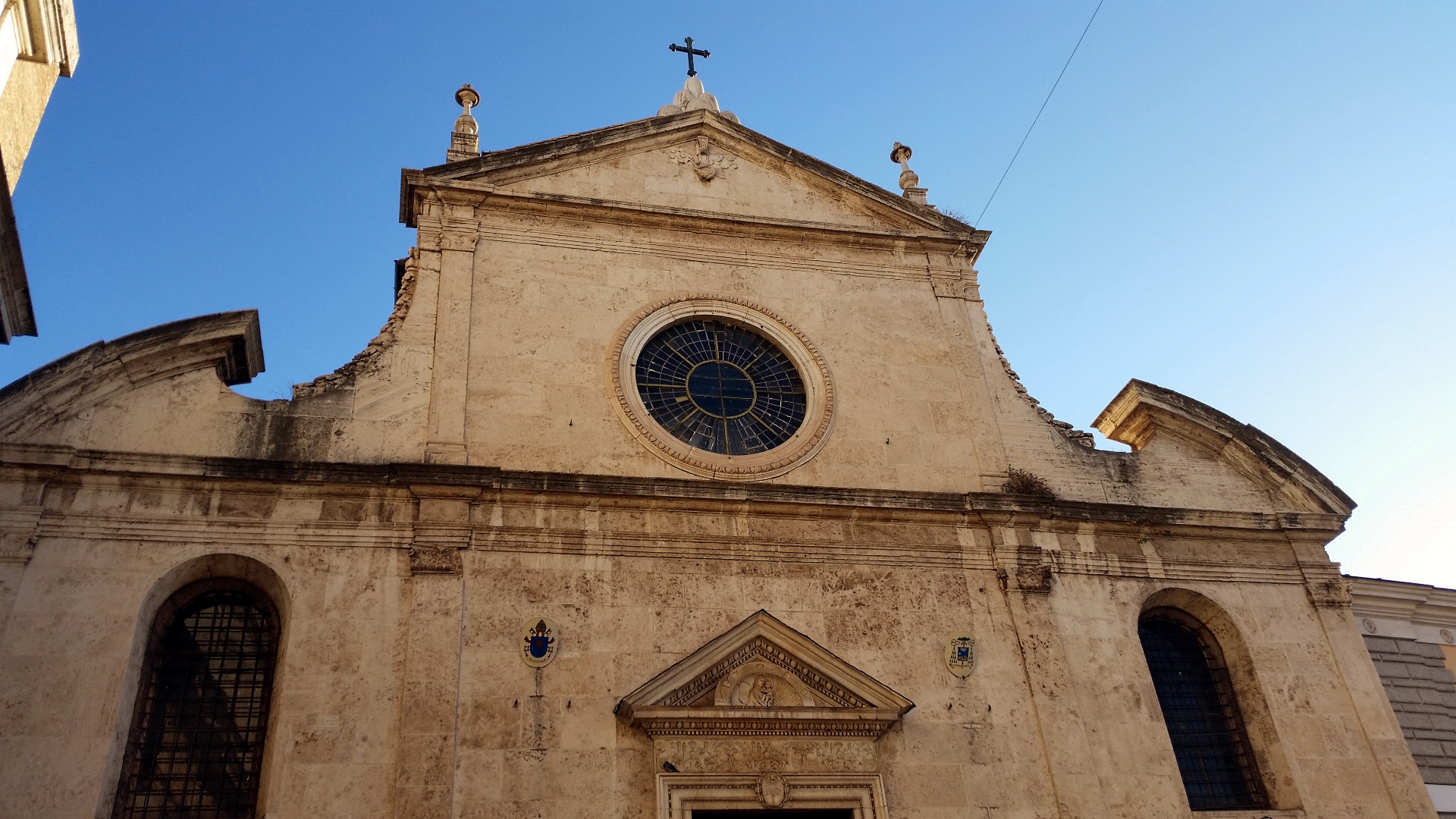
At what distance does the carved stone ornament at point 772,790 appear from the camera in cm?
1010

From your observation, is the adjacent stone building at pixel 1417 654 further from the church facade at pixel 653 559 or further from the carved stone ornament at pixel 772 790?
the carved stone ornament at pixel 772 790

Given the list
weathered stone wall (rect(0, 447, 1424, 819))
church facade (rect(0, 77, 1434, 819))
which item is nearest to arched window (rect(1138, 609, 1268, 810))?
church facade (rect(0, 77, 1434, 819))

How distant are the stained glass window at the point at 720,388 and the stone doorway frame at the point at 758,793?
3710 millimetres

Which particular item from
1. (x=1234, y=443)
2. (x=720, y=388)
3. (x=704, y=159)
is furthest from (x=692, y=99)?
(x=1234, y=443)

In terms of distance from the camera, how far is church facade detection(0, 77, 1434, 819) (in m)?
9.92

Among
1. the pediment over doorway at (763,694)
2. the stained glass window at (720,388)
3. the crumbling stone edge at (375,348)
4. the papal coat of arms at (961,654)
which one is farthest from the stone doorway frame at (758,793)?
the crumbling stone edge at (375,348)

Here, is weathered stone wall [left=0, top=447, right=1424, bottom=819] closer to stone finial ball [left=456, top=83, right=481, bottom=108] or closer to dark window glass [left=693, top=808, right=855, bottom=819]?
dark window glass [left=693, top=808, right=855, bottom=819]

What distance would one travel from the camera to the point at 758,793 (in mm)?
10133

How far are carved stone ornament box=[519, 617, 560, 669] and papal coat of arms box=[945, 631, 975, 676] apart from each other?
3.95 meters

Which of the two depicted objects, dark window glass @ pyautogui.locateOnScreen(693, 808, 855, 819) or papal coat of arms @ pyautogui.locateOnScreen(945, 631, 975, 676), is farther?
papal coat of arms @ pyautogui.locateOnScreen(945, 631, 975, 676)

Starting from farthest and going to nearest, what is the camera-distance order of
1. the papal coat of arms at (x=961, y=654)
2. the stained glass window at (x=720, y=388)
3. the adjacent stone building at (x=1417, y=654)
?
1. the adjacent stone building at (x=1417, y=654)
2. the stained glass window at (x=720, y=388)
3. the papal coat of arms at (x=961, y=654)

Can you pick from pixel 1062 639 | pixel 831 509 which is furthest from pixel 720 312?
pixel 1062 639

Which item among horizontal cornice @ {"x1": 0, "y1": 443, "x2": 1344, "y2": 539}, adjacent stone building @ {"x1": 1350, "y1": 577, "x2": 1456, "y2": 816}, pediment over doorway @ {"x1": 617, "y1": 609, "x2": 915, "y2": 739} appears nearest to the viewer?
pediment over doorway @ {"x1": 617, "y1": 609, "x2": 915, "y2": 739}

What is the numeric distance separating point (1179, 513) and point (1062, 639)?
2.37 m
